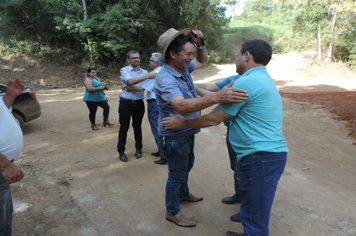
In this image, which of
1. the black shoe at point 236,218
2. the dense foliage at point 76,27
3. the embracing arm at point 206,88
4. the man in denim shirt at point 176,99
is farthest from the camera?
the dense foliage at point 76,27

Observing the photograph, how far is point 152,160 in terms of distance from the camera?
4777 mm

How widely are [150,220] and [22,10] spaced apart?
1708 centimetres

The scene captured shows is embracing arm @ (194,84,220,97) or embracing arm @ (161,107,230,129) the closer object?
embracing arm @ (161,107,230,129)

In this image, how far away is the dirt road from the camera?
285 centimetres

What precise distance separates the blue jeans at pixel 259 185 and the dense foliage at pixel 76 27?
14896 millimetres

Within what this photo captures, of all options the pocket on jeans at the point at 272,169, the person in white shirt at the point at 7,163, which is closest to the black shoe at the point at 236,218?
the pocket on jeans at the point at 272,169

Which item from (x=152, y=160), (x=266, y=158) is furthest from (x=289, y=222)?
(x=152, y=160)

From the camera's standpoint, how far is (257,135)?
2000 mm

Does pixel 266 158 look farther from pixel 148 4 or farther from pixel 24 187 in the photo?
pixel 148 4

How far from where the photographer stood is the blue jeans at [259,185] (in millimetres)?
2000

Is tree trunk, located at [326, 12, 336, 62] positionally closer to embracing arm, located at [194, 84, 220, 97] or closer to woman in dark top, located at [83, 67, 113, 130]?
woman in dark top, located at [83, 67, 113, 130]

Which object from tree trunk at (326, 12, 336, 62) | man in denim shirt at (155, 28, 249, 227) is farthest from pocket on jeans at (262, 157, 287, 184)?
tree trunk at (326, 12, 336, 62)

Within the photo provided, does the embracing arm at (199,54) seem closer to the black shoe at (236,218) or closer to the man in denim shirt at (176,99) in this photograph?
the man in denim shirt at (176,99)

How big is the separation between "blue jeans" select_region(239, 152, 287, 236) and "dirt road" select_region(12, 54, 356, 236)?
32.2 inches
